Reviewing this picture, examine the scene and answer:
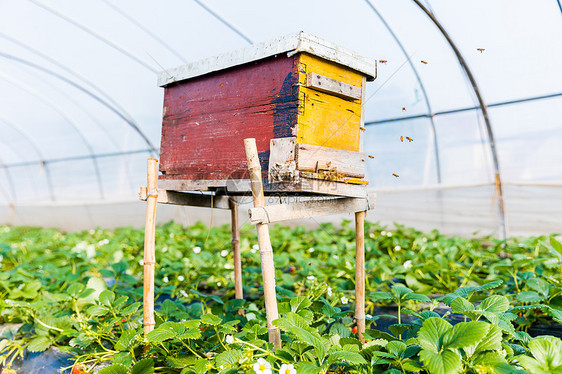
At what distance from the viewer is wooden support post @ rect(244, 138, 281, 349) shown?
5.28 ft

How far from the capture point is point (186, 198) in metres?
2.30

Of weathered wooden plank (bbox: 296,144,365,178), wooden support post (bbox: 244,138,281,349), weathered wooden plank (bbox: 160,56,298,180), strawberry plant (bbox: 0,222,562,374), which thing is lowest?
strawberry plant (bbox: 0,222,562,374)

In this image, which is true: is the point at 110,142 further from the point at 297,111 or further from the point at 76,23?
the point at 297,111

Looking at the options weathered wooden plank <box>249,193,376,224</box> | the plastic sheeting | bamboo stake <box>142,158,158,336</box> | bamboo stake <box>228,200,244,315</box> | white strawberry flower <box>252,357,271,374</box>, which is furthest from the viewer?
the plastic sheeting

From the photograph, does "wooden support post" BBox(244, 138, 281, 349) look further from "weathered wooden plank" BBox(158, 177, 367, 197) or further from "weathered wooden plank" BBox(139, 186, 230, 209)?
"weathered wooden plank" BBox(139, 186, 230, 209)

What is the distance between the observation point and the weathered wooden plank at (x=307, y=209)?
5.27 ft

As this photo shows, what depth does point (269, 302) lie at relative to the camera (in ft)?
5.28

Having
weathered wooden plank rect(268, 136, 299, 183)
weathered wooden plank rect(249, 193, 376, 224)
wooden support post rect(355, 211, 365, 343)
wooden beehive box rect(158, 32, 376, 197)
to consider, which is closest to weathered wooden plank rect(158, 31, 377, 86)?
wooden beehive box rect(158, 32, 376, 197)

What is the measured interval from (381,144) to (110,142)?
4823 mm

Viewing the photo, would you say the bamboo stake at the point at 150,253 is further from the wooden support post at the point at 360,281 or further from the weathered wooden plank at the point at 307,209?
the wooden support post at the point at 360,281

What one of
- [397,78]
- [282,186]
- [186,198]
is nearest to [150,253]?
[186,198]

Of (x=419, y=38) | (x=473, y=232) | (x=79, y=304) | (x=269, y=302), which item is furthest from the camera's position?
(x=473, y=232)

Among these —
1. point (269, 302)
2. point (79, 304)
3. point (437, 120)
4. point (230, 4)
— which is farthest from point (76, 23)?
point (269, 302)

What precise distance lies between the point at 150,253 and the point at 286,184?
80cm
